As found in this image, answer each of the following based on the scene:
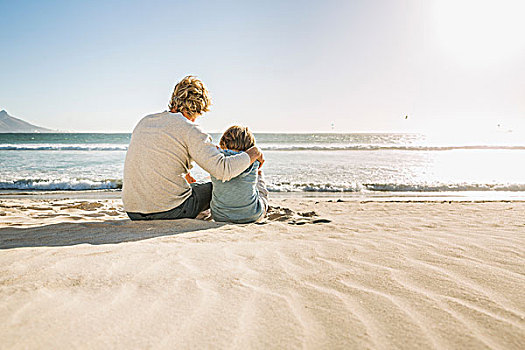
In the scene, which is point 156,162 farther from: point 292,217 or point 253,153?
point 292,217

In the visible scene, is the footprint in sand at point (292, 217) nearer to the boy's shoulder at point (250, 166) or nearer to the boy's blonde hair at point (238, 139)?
the boy's shoulder at point (250, 166)

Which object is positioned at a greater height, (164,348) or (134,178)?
(134,178)

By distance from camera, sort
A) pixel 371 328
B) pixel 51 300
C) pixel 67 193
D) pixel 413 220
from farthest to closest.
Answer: pixel 67 193
pixel 413 220
pixel 51 300
pixel 371 328

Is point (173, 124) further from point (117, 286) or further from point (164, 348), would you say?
point (164, 348)

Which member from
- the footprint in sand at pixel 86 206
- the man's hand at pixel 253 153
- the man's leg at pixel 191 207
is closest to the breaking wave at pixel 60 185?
the footprint in sand at pixel 86 206

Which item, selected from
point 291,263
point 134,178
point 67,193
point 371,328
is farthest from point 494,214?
point 67,193

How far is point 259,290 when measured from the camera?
5.61ft

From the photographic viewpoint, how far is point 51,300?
1.54 meters

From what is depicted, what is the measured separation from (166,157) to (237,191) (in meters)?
0.83

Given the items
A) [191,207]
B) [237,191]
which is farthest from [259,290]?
[191,207]

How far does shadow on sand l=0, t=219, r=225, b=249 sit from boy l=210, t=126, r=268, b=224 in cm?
21

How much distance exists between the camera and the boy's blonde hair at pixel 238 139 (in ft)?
12.2

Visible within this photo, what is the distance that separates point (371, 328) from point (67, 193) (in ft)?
26.5

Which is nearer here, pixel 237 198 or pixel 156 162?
pixel 156 162
